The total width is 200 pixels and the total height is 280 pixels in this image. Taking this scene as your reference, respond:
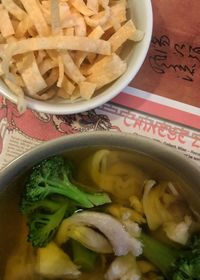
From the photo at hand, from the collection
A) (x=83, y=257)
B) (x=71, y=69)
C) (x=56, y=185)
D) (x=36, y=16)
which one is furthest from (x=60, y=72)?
(x=83, y=257)

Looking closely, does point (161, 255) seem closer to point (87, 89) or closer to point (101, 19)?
point (87, 89)

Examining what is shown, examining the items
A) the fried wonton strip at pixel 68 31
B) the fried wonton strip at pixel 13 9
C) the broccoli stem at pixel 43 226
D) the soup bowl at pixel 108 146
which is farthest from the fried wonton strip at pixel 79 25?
the broccoli stem at pixel 43 226

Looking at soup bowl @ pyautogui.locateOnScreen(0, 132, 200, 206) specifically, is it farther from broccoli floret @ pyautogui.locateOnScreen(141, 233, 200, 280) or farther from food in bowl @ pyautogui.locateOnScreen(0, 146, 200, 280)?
broccoli floret @ pyautogui.locateOnScreen(141, 233, 200, 280)

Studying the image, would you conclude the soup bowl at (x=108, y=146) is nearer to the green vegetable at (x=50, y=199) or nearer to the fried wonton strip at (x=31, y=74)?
the green vegetable at (x=50, y=199)

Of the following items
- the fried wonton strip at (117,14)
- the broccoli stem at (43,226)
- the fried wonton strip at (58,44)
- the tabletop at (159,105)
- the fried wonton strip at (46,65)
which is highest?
the fried wonton strip at (117,14)

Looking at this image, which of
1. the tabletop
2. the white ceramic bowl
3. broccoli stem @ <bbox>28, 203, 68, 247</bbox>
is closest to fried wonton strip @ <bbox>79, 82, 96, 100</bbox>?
Answer: the white ceramic bowl
